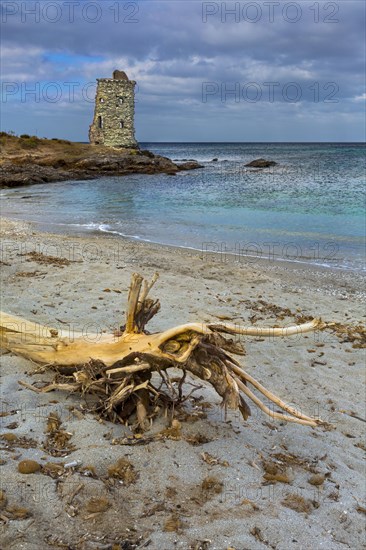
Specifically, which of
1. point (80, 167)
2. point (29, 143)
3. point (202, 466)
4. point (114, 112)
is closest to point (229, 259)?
point (202, 466)

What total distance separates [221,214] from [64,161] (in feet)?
87.6

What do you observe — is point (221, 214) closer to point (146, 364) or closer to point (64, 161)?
point (146, 364)

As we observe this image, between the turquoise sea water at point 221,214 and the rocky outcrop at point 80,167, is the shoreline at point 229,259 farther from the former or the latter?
the rocky outcrop at point 80,167

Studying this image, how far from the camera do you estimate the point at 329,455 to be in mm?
4457

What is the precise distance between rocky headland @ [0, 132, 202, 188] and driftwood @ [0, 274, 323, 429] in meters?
33.0

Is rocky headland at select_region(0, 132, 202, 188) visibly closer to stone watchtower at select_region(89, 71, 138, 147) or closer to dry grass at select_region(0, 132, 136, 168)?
dry grass at select_region(0, 132, 136, 168)

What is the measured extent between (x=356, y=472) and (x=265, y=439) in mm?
807

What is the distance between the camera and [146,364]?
4.25m

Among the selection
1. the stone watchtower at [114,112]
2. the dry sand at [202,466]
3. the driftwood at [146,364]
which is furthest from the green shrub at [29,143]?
the driftwood at [146,364]

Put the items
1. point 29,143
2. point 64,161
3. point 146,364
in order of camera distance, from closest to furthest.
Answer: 1. point 146,364
2. point 64,161
3. point 29,143

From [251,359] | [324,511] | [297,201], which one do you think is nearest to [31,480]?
[324,511]

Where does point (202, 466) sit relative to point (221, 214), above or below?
below

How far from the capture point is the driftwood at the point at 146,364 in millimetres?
4145

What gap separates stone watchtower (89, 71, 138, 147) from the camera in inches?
1972
